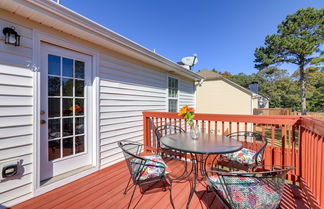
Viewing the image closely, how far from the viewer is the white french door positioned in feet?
7.16

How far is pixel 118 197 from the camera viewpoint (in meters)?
1.99

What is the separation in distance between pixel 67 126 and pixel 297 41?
12.7 m

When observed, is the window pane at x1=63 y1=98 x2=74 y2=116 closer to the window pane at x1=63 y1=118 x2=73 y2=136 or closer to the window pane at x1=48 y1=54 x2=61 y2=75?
the window pane at x1=63 y1=118 x2=73 y2=136

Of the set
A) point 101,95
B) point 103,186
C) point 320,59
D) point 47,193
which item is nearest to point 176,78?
point 101,95

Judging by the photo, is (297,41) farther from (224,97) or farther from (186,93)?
(186,93)

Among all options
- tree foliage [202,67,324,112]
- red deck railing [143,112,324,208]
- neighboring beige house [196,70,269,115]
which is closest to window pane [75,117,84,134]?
red deck railing [143,112,324,208]

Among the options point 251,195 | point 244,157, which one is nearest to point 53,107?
point 251,195

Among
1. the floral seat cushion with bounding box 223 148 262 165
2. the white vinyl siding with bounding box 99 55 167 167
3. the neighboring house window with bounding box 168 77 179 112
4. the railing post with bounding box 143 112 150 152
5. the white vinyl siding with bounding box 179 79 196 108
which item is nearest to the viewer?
the floral seat cushion with bounding box 223 148 262 165

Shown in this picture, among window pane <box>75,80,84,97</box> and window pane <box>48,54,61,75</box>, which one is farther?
window pane <box>75,80,84,97</box>

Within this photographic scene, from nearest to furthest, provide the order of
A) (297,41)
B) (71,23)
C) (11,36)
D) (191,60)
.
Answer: (11,36), (71,23), (191,60), (297,41)

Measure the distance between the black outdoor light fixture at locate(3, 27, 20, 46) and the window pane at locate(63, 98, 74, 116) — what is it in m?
0.94

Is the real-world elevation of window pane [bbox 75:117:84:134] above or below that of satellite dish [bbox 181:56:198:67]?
below

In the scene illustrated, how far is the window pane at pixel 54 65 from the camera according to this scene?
2.26 meters

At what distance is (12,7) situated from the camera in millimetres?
1724
